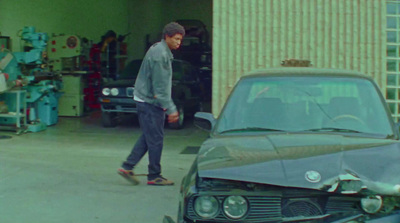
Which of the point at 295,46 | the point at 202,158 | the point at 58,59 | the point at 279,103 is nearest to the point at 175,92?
the point at 58,59

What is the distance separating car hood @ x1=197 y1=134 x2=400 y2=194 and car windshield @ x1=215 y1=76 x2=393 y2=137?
0.36 m

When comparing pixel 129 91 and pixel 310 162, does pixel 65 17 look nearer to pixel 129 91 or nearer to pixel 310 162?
pixel 129 91

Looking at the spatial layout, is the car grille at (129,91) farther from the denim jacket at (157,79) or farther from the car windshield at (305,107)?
the car windshield at (305,107)

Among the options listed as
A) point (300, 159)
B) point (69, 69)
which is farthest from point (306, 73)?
point (69, 69)

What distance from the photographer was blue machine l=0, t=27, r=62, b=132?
478 inches

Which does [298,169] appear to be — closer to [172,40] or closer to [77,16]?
[172,40]

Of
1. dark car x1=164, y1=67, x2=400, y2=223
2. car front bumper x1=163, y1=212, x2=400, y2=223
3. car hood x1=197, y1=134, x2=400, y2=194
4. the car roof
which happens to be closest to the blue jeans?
the car roof

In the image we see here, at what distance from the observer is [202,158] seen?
4477 mm

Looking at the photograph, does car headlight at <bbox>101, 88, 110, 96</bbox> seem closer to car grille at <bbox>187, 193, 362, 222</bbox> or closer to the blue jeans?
the blue jeans

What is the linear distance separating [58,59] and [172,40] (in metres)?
8.59

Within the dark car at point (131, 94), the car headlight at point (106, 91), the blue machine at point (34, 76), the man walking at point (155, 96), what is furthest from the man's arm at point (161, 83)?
the car headlight at point (106, 91)

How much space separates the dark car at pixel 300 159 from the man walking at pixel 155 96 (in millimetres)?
1710

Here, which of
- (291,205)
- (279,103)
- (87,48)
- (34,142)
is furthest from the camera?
(87,48)

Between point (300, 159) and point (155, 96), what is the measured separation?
10.7ft
